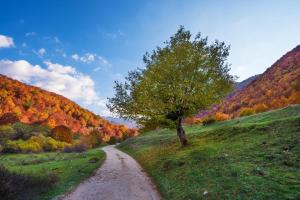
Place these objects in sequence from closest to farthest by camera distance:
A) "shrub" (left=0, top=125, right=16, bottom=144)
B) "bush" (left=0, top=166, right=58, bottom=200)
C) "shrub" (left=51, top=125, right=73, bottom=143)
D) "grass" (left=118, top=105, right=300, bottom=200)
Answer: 1. "grass" (left=118, top=105, right=300, bottom=200)
2. "bush" (left=0, top=166, right=58, bottom=200)
3. "shrub" (left=0, top=125, right=16, bottom=144)
4. "shrub" (left=51, top=125, right=73, bottom=143)

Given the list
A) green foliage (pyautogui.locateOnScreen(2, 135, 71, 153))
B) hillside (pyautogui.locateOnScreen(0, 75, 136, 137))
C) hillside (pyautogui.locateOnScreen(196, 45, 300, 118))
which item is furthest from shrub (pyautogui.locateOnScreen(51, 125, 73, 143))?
hillside (pyautogui.locateOnScreen(196, 45, 300, 118))

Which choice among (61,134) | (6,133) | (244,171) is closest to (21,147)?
(6,133)

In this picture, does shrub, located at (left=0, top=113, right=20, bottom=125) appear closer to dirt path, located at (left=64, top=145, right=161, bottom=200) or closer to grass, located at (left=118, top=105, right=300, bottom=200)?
dirt path, located at (left=64, top=145, right=161, bottom=200)

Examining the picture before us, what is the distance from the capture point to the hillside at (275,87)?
288 ft

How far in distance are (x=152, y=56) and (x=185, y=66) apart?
4778mm

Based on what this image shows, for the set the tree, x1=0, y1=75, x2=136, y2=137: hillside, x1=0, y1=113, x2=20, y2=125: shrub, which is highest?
x1=0, y1=75, x2=136, y2=137: hillside

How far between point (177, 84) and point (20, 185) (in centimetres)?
1768

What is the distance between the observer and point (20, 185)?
1442cm

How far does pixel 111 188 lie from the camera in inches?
670

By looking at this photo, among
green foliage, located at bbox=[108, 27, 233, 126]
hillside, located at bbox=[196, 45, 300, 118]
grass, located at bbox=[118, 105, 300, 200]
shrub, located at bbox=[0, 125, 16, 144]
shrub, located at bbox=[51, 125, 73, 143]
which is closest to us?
grass, located at bbox=[118, 105, 300, 200]

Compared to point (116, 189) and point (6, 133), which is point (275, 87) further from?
point (116, 189)

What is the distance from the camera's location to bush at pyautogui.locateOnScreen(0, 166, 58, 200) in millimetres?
12680

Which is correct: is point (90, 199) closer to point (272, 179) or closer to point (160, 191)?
point (160, 191)

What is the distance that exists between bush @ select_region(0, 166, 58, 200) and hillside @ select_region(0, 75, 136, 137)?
115051 mm
